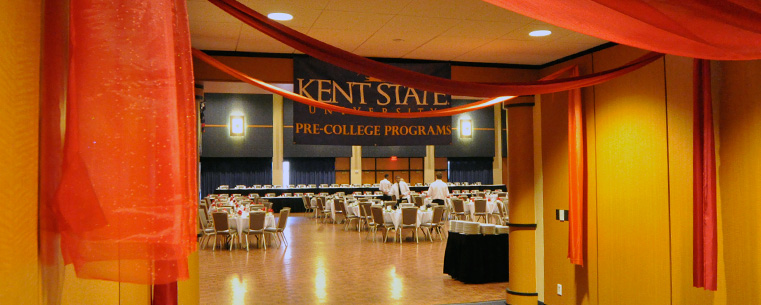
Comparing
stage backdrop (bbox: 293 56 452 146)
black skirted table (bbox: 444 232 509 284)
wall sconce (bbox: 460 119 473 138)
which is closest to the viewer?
stage backdrop (bbox: 293 56 452 146)

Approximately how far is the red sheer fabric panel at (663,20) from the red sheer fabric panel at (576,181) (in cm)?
294

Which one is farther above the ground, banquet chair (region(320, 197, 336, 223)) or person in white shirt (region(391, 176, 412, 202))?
person in white shirt (region(391, 176, 412, 202))

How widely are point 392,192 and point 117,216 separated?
17.1 m

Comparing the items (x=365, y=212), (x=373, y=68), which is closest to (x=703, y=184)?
(x=373, y=68)

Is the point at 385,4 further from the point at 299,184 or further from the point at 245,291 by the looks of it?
the point at 299,184

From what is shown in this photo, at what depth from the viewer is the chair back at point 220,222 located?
1092cm

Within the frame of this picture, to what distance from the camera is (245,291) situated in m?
7.52

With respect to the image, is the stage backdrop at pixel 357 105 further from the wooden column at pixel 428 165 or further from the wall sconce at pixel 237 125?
the wooden column at pixel 428 165

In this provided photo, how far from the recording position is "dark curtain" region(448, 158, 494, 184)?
25.1 m

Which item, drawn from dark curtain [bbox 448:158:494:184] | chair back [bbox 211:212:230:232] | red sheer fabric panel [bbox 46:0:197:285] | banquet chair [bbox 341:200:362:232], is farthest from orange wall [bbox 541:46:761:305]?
dark curtain [bbox 448:158:494:184]

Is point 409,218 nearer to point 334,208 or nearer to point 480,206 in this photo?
point 480,206

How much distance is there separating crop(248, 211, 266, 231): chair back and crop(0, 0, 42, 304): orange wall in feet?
32.6

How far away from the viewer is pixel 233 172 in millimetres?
23031

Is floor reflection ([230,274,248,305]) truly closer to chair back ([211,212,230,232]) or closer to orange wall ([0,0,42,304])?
chair back ([211,212,230,232])
